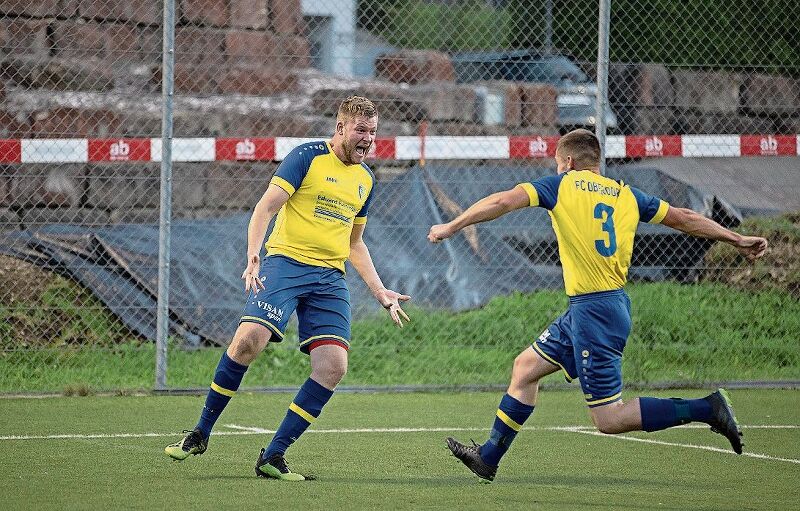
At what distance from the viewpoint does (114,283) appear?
39.5 feet

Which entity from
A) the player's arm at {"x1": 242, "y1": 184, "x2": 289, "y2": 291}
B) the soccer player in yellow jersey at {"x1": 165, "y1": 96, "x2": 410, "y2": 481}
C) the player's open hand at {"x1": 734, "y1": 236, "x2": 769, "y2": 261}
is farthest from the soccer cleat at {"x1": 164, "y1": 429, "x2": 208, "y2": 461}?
the player's open hand at {"x1": 734, "y1": 236, "x2": 769, "y2": 261}

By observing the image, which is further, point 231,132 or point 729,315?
point 231,132

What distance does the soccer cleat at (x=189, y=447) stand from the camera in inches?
284

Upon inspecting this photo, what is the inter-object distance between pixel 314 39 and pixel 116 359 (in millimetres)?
5543

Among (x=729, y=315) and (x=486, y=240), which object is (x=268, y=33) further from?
(x=729, y=315)

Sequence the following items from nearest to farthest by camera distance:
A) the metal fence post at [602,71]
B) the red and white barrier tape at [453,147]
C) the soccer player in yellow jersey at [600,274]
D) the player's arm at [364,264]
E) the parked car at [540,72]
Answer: the soccer player in yellow jersey at [600,274]
the player's arm at [364,264]
the metal fence post at [602,71]
the red and white barrier tape at [453,147]
the parked car at [540,72]

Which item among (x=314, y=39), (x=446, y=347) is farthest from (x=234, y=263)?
(x=314, y=39)

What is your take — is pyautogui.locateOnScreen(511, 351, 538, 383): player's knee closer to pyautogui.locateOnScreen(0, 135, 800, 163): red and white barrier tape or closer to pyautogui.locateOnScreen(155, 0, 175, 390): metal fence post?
pyautogui.locateOnScreen(155, 0, 175, 390): metal fence post

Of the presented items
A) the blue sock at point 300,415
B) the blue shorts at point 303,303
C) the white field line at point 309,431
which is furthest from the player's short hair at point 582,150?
the white field line at point 309,431

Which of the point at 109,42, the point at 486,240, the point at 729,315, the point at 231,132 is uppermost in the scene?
the point at 109,42

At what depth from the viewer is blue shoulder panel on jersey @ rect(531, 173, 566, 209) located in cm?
674

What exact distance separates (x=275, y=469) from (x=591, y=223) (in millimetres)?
2044

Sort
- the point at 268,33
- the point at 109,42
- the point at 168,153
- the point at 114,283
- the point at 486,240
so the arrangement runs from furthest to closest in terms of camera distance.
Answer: the point at 268,33 < the point at 109,42 < the point at 486,240 < the point at 114,283 < the point at 168,153

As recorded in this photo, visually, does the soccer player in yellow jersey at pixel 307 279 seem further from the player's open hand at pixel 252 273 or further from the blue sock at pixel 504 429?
the blue sock at pixel 504 429
